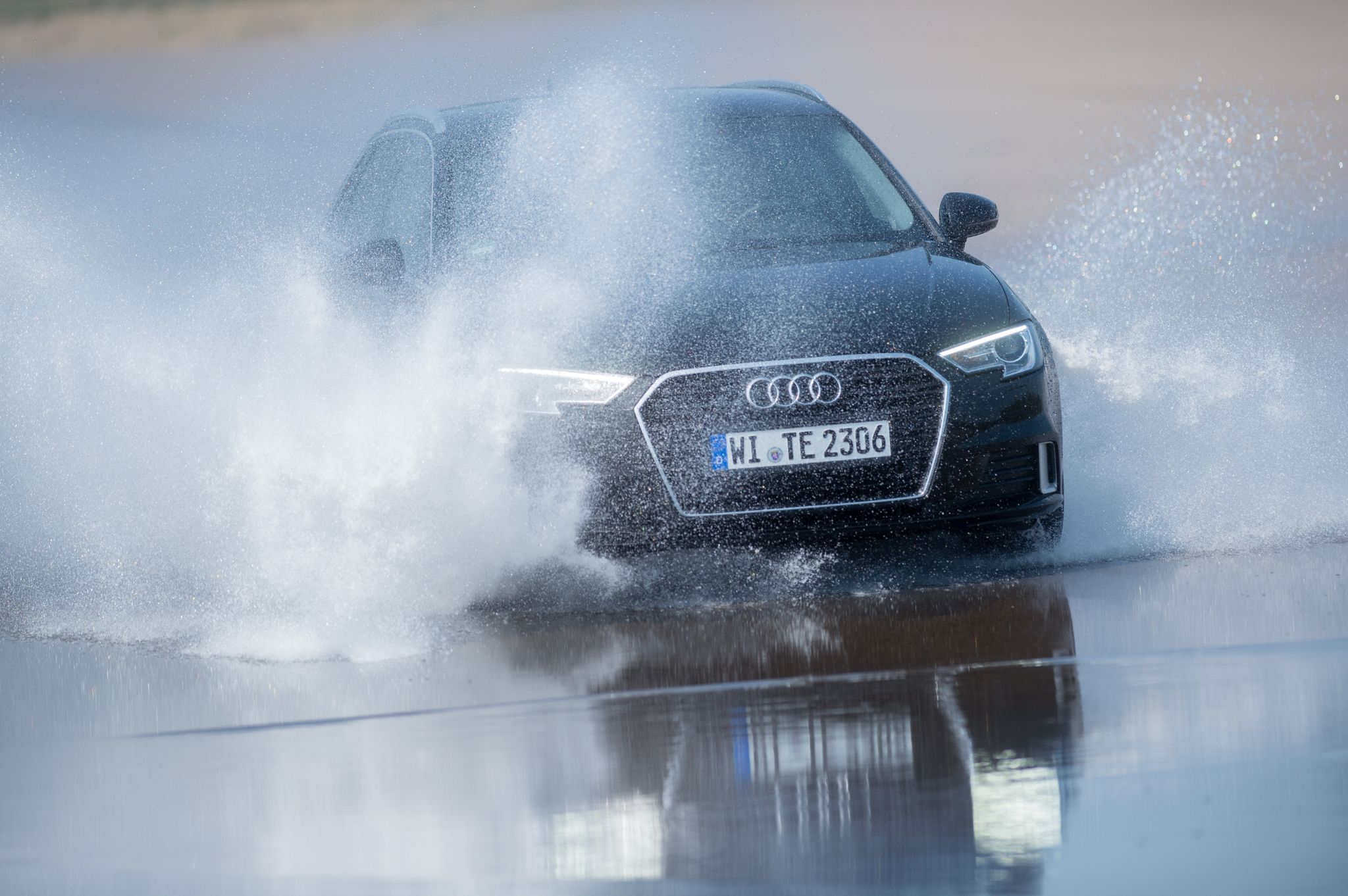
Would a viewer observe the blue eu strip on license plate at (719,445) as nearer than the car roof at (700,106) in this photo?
Yes

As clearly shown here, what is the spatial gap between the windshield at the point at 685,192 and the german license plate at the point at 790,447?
1173 millimetres

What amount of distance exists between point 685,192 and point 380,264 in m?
1.21

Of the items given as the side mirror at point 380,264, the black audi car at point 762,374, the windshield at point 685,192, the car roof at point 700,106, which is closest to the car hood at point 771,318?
the black audi car at point 762,374

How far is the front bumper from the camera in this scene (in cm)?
657

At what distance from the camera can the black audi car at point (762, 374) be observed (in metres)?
6.57

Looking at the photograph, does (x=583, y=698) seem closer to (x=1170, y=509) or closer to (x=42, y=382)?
(x=1170, y=509)

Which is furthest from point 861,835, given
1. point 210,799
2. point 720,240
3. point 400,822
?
point 720,240

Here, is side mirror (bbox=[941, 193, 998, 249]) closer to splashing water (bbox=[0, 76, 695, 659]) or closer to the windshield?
the windshield

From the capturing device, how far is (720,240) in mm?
7672

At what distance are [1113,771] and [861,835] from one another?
639 mm

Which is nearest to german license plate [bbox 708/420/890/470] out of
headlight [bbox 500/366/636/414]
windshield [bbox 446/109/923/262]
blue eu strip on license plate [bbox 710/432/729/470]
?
blue eu strip on license plate [bbox 710/432/729/470]

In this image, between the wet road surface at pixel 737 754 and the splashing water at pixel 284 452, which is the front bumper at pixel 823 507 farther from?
the wet road surface at pixel 737 754

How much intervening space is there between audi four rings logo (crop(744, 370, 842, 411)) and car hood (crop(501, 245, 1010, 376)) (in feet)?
0.28

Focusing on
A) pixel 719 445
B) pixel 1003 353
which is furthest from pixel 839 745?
pixel 1003 353
